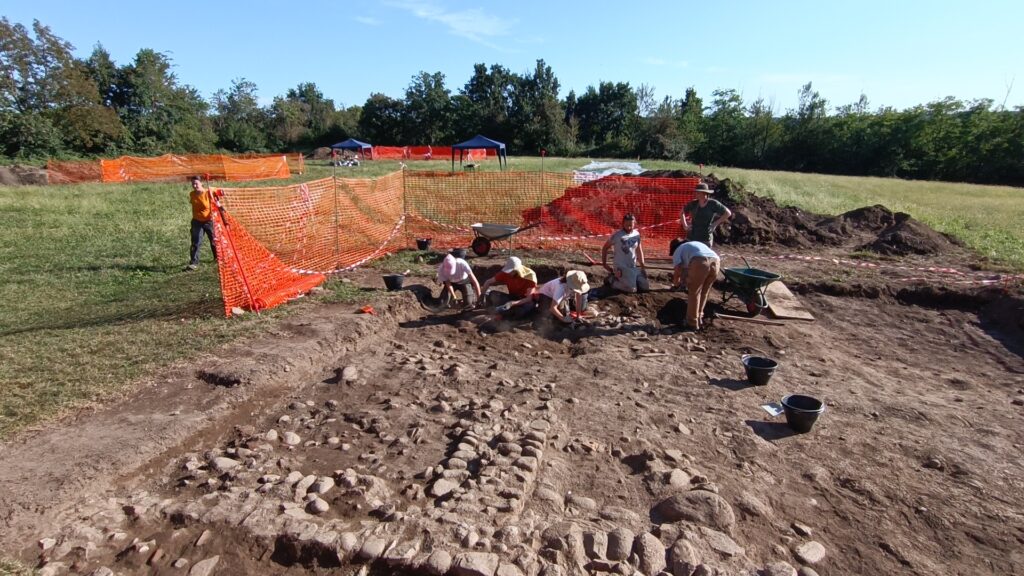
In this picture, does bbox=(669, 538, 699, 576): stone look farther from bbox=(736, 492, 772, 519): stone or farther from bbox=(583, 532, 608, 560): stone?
bbox=(736, 492, 772, 519): stone

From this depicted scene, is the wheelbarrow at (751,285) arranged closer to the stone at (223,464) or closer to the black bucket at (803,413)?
the black bucket at (803,413)

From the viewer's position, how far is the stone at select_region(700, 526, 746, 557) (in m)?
3.25

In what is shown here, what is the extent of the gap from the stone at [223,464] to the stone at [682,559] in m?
3.03

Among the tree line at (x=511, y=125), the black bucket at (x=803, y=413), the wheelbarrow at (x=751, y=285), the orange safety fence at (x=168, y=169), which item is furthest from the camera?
the tree line at (x=511, y=125)

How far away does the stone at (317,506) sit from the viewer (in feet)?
11.6

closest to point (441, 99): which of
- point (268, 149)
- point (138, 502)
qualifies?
point (268, 149)

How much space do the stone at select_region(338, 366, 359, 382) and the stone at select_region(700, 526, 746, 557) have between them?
11.5ft

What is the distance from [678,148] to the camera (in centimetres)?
5072

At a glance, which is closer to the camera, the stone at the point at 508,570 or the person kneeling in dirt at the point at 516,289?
the stone at the point at 508,570

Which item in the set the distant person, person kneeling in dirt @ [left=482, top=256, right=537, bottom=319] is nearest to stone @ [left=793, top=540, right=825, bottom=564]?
person kneeling in dirt @ [left=482, top=256, right=537, bottom=319]

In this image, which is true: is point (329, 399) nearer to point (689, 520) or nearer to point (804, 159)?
point (689, 520)

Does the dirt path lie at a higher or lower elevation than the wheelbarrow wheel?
lower

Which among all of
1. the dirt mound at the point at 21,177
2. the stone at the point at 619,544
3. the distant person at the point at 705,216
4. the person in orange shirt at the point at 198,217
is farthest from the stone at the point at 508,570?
the dirt mound at the point at 21,177

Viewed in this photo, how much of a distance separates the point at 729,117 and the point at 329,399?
57.6 metres
